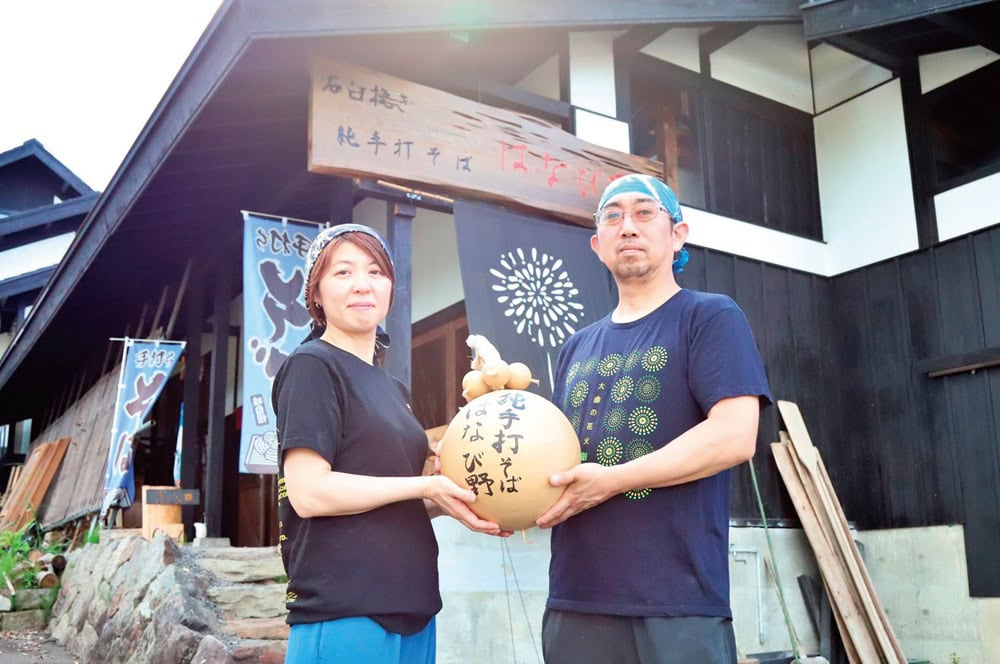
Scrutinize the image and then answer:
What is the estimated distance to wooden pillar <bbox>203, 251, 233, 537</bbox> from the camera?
814 cm

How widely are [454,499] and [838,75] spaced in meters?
7.63

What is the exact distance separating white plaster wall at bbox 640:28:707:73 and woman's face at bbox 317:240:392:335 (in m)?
6.05

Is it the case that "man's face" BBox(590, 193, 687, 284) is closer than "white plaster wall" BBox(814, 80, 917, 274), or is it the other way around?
"man's face" BBox(590, 193, 687, 284)

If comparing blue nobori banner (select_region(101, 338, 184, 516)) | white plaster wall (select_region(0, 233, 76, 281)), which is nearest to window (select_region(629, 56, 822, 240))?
blue nobori banner (select_region(101, 338, 184, 516))

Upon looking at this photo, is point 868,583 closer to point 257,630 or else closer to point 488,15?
point 257,630

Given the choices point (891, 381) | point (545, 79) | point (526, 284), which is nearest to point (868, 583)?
point (891, 381)

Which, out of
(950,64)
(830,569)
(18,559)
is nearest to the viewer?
(830,569)

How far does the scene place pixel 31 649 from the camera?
23.6 ft

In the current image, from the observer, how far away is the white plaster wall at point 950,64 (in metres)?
7.43

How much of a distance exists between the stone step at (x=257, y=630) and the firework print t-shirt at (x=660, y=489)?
3.58 m

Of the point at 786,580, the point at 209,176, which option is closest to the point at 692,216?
the point at 786,580

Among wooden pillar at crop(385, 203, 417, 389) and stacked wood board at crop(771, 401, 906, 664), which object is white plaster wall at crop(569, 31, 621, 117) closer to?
wooden pillar at crop(385, 203, 417, 389)

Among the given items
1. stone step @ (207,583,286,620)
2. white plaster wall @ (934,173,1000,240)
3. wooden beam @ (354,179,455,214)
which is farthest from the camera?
white plaster wall @ (934,173,1000,240)

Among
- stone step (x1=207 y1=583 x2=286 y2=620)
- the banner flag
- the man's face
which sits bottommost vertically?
stone step (x1=207 y1=583 x2=286 y2=620)
